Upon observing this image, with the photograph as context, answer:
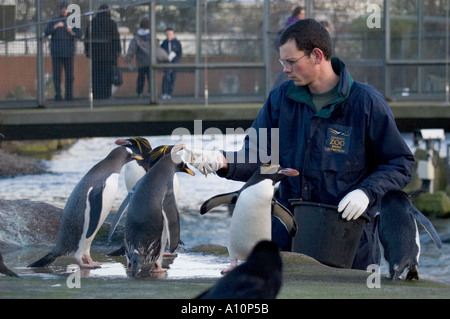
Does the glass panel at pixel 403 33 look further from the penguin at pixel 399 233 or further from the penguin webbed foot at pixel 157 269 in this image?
the penguin webbed foot at pixel 157 269

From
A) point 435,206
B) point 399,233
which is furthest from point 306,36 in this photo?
point 435,206

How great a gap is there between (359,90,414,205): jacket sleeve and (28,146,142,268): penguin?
63.5 inches

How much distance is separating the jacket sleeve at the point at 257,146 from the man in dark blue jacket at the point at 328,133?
0.08 m

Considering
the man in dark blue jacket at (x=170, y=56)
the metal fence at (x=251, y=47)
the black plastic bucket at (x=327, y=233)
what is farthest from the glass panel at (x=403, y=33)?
A: the black plastic bucket at (x=327, y=233)

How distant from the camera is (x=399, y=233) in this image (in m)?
4.88

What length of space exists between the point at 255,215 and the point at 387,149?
79 cm

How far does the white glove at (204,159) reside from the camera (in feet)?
15.0

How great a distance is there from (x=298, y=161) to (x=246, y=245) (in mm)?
531

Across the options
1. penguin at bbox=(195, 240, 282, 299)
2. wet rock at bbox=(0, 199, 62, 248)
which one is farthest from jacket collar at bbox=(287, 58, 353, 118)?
wet rock at bbox=(0, 199, 62, 248)

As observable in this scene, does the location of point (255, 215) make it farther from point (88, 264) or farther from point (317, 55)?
point (88, 264)

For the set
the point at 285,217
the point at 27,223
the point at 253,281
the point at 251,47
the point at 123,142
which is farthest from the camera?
the point at 251,47

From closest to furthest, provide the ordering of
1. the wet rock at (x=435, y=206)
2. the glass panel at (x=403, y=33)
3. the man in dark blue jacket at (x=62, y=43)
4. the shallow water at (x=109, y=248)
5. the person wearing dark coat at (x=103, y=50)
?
the shallow water at (x=109, y=248) < the man in dark blue jacket at (x=62, y=43) < the person wearing dark coat at (x=103, y=50) < the wet rock at (x=435, y=206) < the glass panel at (x=403, y=33)

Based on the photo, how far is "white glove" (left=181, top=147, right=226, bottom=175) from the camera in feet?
15.0
